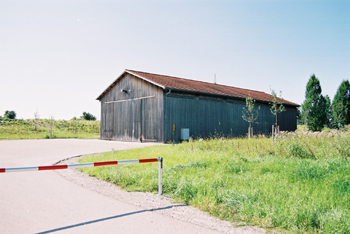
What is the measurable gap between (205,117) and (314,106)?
19.4 meters

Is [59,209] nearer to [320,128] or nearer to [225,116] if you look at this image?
[225,116]

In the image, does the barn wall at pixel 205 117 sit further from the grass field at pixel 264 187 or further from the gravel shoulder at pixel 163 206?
the gravel shoulder at pixel 163 206

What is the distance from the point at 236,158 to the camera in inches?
365

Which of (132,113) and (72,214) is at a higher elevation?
(132,113)

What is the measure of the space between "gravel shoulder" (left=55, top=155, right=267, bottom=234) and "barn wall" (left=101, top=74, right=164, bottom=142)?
1516 centimetres

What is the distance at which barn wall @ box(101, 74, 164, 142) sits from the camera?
22944 millimetres

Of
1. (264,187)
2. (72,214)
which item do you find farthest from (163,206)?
(264,187)

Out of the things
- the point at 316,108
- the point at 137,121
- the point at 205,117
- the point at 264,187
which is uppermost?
the point at 316,108

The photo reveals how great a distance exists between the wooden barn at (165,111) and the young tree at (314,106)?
967 centimetres

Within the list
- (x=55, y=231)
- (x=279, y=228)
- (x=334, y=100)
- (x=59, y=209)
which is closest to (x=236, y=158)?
(x=279, y=228)

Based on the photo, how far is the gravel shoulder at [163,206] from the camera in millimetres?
4125

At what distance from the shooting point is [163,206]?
17.2 ft

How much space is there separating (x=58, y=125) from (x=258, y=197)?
1973 inches

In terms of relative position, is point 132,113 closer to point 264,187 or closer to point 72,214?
point 264,187
